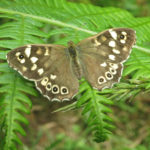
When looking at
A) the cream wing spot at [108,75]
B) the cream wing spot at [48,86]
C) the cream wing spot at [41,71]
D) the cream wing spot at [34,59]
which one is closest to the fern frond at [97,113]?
the cream wing spot at [108,75]

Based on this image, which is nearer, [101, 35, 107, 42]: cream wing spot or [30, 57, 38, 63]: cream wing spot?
[30, 57, 38, 63]: cream wing spot

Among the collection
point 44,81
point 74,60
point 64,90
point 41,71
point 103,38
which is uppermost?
point 103,38

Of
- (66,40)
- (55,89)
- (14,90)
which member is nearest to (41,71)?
(55,89)

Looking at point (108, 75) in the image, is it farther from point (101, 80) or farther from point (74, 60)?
point (74, 60)

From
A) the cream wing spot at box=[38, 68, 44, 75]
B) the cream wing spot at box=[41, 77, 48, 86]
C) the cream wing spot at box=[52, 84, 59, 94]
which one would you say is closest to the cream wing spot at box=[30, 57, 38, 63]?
the cream wing spot at box=[38, 68, 44, 75]

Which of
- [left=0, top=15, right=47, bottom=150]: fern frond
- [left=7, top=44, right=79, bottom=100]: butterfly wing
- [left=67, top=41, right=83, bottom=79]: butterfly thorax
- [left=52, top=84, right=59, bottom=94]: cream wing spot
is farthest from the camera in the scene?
[left=67, top=41, right=83, bottom=79]: butterfly thorax

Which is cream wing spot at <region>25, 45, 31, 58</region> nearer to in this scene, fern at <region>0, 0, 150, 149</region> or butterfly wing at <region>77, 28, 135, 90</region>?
fern at <region>0, 0, 150, 149</region>

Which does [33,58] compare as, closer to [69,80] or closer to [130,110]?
[69,80]

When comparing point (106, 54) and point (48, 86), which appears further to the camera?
point (106, 54)
